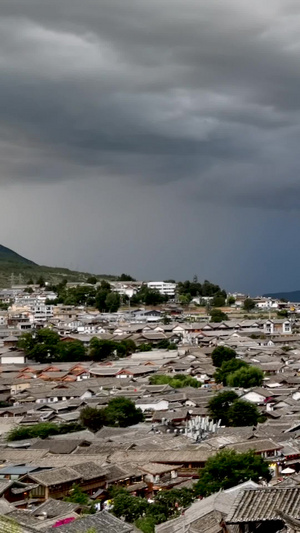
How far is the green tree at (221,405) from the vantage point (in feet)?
112

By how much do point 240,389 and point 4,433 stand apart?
44.9 feet

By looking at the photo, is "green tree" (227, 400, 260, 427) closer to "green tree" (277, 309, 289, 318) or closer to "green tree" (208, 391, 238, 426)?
"green tree" (208, 391, 238, 426)

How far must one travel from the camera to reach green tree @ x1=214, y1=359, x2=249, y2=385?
1802 inches

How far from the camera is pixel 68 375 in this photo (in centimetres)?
5016

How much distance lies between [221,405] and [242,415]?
1980 millimetres

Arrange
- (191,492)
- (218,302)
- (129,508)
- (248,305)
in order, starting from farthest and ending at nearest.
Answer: (248,305) < (218,302) < (191,492) < (129,508)

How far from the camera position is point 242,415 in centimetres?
3306

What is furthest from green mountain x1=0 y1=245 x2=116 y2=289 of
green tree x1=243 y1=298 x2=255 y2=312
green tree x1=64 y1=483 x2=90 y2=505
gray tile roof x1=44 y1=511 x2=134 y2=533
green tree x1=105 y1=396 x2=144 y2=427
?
gray tile roof x1=44 y1=511 x2=134 y2=533

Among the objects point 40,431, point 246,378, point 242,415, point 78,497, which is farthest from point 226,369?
point 78,497

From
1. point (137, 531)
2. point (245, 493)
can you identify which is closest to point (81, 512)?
point (137, 531)

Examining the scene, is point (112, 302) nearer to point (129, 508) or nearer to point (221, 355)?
point (221, 355)

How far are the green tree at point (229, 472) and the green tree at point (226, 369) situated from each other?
23474mm

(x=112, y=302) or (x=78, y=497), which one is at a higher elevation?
(x=112, y=302)

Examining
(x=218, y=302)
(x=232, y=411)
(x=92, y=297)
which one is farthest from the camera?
(x=218, y=302)
